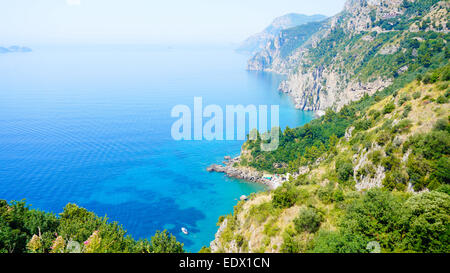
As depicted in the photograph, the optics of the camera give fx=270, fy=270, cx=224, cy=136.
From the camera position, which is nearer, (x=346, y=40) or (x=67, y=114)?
(x=67, y=114)

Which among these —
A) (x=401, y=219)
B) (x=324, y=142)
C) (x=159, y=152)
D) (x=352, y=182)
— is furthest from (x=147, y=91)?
(x=401, y=219)

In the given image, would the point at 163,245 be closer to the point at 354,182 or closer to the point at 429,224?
the point at 354,182

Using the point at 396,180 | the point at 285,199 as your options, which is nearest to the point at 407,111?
the point at 396,180

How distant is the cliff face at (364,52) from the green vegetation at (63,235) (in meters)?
83.1

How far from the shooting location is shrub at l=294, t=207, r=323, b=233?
20.3 meters

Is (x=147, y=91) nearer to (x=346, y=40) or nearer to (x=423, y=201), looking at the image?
(x=346, y=40)

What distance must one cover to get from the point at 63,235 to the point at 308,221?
862 inches

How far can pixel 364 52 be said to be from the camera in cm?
10569

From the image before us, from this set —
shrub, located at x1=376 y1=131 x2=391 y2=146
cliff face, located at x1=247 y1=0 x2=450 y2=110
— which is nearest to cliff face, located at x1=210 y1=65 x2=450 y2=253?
shrub, located at x1=376 y1=131 x2=391 y2=146

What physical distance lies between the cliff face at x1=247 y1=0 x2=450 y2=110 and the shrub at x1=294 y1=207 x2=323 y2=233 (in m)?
75.5

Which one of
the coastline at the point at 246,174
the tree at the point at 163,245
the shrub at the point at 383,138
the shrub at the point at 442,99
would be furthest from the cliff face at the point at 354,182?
the coastline at the point at 246,174

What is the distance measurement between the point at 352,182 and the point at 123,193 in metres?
45.5
